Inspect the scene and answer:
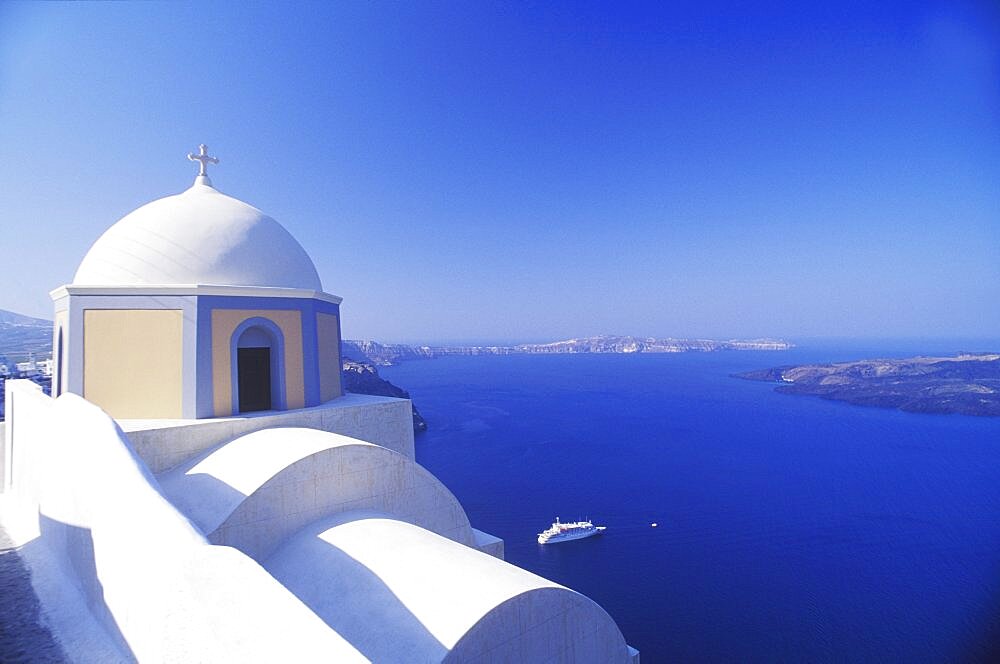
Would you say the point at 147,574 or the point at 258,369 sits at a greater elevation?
the point at 258,369

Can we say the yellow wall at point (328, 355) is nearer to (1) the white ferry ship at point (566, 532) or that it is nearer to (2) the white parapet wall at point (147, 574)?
(2) the white parapet wall at point (147, 574)

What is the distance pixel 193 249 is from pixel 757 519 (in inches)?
1193

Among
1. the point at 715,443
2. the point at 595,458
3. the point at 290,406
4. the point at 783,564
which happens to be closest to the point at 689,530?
the point at 783,564

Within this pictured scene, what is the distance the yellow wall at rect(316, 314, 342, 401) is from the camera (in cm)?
805

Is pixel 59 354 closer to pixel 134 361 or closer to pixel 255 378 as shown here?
pixel 134 361

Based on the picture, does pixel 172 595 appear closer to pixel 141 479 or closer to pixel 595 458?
pixel 141 479

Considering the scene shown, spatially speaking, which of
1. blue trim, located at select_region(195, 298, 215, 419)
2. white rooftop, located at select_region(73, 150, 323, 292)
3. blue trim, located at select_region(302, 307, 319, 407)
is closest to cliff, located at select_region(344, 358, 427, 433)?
white rooftop, located at select_region(73, 150, 323, 292)

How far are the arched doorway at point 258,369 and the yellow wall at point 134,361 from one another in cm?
86

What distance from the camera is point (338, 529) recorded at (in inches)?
186

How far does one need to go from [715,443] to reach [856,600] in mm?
24173

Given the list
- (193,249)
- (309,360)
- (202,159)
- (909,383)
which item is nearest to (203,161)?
(202,159)

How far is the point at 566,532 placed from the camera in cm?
2470

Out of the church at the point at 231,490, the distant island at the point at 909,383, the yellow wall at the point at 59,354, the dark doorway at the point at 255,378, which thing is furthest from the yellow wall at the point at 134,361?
the distant island at the point at 909,383

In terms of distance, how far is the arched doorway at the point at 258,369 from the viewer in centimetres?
742
